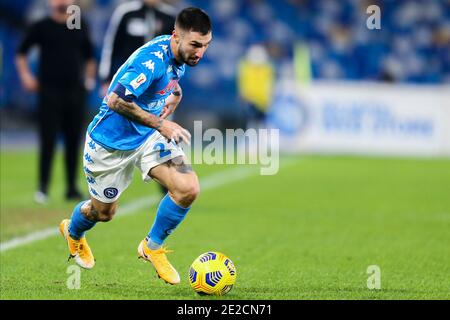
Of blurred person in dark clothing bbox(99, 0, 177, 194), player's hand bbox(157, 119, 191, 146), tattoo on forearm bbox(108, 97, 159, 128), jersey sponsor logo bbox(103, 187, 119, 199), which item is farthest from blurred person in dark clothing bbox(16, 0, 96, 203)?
player's hand bbox(157, 119, 191, 146)

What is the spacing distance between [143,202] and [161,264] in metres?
5.36

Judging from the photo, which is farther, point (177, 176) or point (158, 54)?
point (177, 176)

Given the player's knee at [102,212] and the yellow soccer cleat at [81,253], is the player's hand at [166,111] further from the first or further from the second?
the yellow soccer cleat at [81,253]

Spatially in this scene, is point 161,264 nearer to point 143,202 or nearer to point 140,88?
point 140,88

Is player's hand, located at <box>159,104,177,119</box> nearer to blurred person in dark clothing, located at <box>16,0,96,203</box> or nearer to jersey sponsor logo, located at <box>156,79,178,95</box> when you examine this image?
jersey sponsor logo, located at <box>156,79,178,95</box>

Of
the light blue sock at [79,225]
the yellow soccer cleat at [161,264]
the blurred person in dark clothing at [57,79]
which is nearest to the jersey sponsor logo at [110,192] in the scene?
the light blue sock at [79,225]

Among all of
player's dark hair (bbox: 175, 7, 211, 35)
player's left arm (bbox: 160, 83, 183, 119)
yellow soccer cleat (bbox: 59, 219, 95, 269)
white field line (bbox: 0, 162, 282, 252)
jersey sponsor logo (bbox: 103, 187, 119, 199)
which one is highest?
player's dark hair (bbox: 175, 7, 211, 35)

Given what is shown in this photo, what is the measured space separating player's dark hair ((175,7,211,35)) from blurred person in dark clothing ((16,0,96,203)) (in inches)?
219

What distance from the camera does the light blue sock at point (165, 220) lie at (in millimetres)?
6305

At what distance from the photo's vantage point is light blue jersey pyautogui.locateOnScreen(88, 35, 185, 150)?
6.04 m

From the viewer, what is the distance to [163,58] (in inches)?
242

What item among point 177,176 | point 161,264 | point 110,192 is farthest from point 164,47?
point 161,264

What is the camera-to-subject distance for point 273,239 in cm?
874

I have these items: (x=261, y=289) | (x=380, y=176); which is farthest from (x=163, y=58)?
(x=380, y=176)
